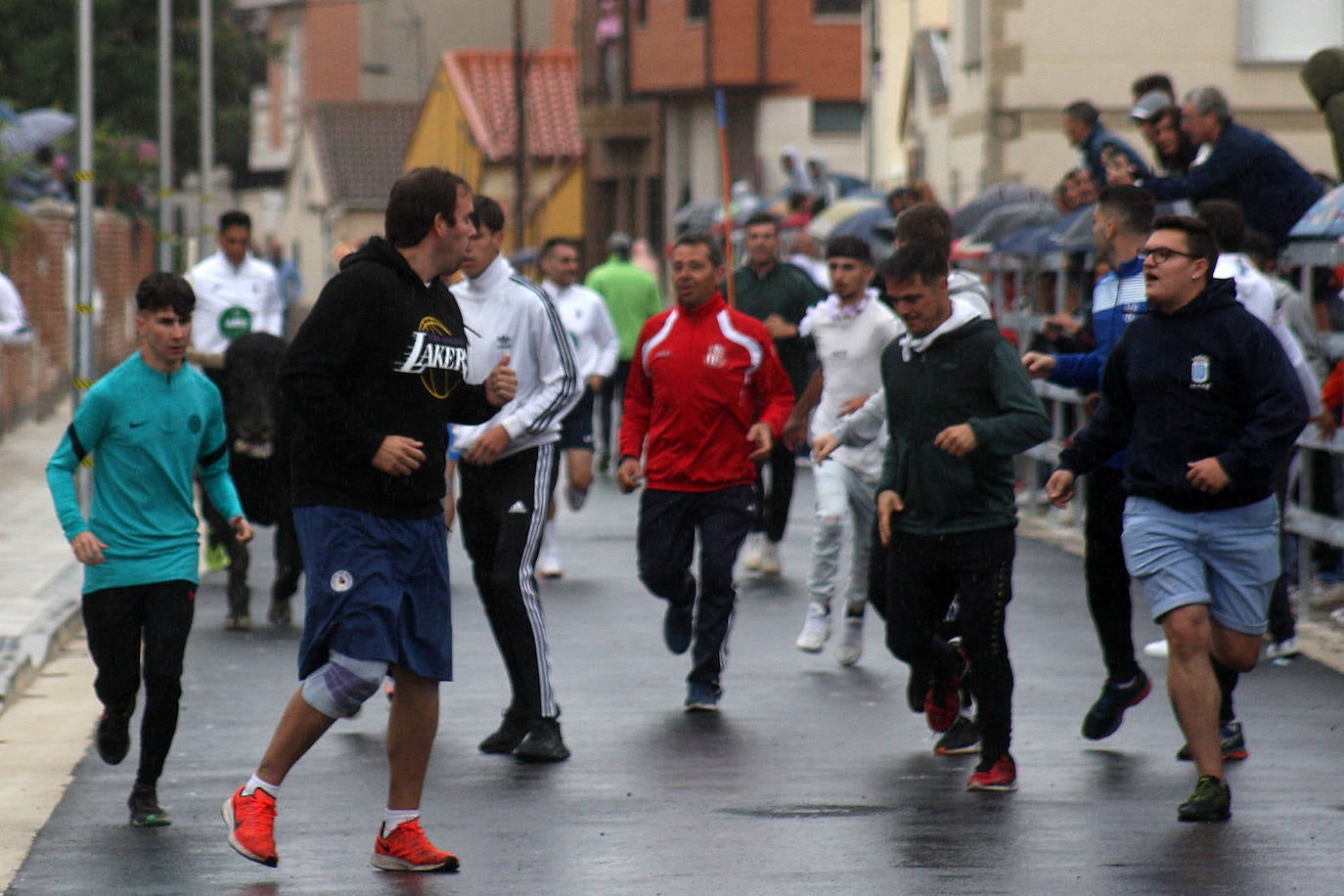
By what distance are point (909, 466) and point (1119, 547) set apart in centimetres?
89

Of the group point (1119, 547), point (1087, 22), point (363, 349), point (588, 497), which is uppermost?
point (1087, 22)

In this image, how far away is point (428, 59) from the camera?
268 feet

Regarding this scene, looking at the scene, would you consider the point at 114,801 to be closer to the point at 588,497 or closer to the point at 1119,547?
the point at 1119,547

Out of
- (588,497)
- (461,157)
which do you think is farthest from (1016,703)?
(461,157)

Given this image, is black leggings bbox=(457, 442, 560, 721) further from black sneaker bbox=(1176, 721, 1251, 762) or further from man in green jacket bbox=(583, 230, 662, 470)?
man in green jacket bbox=(583, 230, 662, 470)

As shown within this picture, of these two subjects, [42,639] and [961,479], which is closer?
[961,479]

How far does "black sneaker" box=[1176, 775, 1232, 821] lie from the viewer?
7.30 metres

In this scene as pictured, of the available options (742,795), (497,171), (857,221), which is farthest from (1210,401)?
(497,171)

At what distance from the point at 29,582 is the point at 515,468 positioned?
5.47m

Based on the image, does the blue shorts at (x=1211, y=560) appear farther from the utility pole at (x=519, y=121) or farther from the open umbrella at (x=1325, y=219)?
the utility pole at (x=519, y=121)

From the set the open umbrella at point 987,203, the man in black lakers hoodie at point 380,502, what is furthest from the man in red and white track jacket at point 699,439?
the open umbrella at point 987,203

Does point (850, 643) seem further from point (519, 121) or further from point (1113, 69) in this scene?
point (519, 121)

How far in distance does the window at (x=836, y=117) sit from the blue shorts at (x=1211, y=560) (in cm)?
4077

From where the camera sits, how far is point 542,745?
8492 mm
